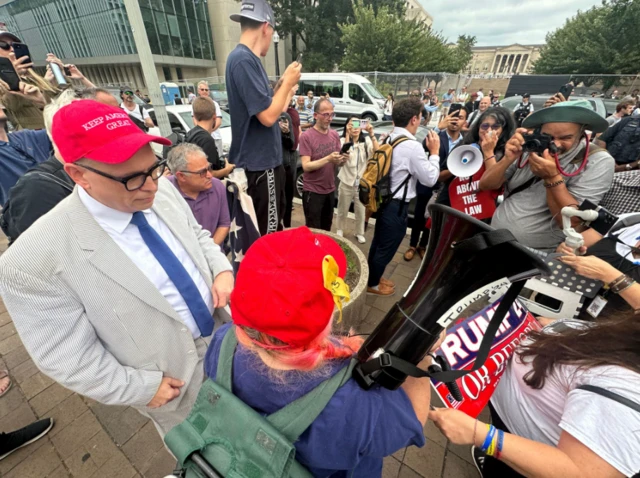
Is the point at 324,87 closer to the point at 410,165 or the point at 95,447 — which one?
the point at 410,165

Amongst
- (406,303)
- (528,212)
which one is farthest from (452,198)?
(406,303)

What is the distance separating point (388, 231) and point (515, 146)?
4.40 feet

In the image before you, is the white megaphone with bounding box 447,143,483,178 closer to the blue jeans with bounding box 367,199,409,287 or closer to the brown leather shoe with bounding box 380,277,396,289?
the blue jeans with bounding box 367,199,409,287

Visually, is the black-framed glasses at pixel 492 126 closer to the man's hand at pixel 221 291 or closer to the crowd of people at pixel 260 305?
the crowd of people at pixel 260 305

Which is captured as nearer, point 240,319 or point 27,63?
point 240,319

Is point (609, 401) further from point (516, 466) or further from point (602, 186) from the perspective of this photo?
point (602, 186)

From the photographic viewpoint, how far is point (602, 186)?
2016 millimetres

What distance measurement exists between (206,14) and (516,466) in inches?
1555

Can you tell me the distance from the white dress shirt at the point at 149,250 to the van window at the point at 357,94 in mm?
15590

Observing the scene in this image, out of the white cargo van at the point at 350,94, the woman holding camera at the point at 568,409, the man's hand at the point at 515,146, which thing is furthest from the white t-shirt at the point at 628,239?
the white cargo van at the point at 350,94

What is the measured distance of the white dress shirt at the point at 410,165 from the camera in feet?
9.07

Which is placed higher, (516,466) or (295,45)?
(295,45)

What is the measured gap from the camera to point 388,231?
3.06 m

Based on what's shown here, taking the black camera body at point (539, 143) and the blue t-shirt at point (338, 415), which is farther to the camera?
the black camera body at point (539, 143)
